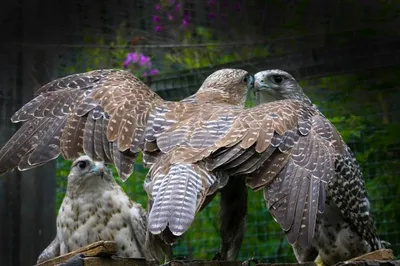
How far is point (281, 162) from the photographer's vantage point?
3281 mm

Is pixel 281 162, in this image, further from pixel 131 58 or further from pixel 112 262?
pixel 131 58

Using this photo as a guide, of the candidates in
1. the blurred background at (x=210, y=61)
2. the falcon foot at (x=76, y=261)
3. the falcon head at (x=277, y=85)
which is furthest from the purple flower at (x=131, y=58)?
the falcon foot at (x=76, y=261)

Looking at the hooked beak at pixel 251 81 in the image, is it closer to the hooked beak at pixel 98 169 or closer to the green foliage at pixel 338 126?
the green foliage at pixel 338 126

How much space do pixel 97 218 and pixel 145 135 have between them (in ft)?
3.93

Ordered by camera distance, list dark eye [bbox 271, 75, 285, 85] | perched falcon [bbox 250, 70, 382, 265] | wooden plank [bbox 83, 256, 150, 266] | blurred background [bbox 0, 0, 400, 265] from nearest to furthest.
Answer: wooden plank [bbox 83, 256, 150, 266]
perched falcon [bbox 250, 70, 382, 265]
dark eye [bbox 271, 75, 285, 85]
blurred background [bbox 0, 0, 400, 265]

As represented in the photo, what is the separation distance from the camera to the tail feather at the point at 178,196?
9.36ft

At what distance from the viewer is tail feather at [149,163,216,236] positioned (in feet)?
9.36

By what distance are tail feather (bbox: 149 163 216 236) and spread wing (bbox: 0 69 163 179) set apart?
36 cm

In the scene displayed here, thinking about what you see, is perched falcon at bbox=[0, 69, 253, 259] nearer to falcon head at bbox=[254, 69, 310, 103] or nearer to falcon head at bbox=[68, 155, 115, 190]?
falcon head at bbox=[254, 69, 310, 103]

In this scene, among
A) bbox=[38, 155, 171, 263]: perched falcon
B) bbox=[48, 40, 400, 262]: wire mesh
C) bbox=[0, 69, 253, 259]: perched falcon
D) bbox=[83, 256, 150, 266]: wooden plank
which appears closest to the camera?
bbox=[83, 256, 150, 266]: wooden plank

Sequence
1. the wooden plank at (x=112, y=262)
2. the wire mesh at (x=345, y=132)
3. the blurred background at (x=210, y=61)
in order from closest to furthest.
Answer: the wooden plank at (x=112, y=262), the blurred background at (x=210, y=61), the wire mesh at (x=345, y=132)

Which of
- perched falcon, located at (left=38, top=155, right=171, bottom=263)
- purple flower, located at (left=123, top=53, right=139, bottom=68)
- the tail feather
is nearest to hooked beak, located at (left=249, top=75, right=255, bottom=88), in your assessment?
perched falcon, located at (left=38, top=155, right=171, bottom=263)

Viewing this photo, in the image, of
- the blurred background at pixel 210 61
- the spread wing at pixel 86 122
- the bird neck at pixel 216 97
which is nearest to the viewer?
the spread wing at pixel 86 122

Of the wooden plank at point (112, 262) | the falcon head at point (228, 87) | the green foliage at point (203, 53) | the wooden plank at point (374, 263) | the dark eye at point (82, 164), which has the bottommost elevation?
the wooden plank at point (374, 263)
